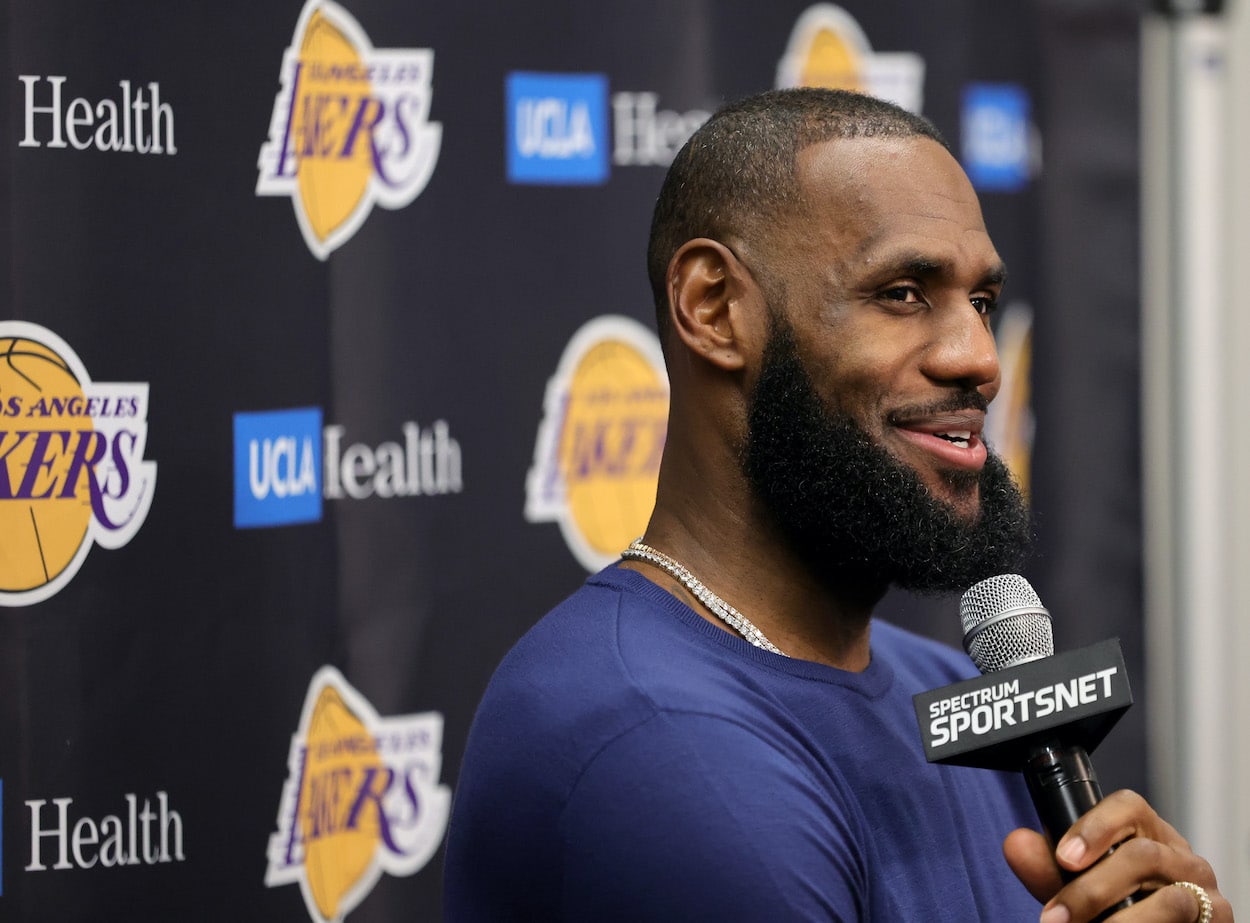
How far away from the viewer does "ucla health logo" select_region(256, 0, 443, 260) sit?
1.63 m

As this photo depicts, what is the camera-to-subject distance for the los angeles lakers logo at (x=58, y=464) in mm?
1456


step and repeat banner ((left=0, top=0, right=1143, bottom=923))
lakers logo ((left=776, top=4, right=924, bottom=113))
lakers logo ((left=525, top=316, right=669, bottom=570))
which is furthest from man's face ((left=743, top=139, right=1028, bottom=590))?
lakers logo ((left=776, top=4, right=924, bottom=113))

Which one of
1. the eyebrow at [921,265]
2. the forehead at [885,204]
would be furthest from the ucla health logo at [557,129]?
the eyebrow at [921,265]

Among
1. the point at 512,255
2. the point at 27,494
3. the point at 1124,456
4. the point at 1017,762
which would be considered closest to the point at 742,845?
the point at 1017,762

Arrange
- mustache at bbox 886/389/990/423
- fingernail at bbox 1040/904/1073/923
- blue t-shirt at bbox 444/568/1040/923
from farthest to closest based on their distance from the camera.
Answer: mustache at bbox 886/389/990/423, blue t-shirt at bbox 444/568/1040/923, fingernail at bbox 1040/904/1073/923

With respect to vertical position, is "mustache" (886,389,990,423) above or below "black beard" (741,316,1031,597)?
above

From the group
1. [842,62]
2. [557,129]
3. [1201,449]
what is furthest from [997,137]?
[557,129]

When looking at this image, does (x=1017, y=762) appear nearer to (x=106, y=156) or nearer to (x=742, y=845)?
(x=742, y=845)

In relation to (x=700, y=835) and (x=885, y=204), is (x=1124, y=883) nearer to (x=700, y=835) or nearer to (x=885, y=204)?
(x=700, y=835)

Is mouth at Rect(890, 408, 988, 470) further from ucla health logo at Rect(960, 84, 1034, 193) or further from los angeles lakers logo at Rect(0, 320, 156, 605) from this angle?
ucla health logo at Rect(960, 84, 1034, 193)

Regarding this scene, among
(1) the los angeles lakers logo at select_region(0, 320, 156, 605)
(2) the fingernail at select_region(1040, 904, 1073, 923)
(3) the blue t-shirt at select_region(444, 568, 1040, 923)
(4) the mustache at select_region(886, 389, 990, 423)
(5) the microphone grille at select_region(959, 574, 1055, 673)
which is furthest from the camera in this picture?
(1) the los angeles lakers logo at select_region(0, 320, 156, 605)

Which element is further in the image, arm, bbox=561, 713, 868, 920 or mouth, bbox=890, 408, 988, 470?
mouth, bbox=890, 408, 988, 470

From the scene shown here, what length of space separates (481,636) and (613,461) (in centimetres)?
29

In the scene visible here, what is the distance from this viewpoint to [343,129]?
1.69 metres
